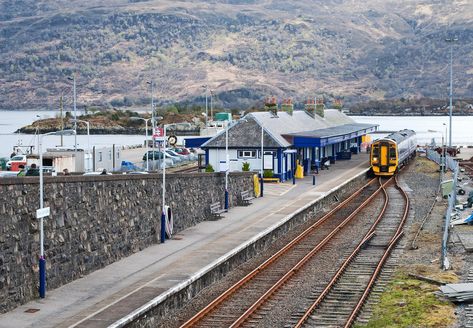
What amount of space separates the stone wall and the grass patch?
796 cm

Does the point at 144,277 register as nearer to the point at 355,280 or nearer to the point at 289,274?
the point at 289,274

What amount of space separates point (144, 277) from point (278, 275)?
479 centimetres

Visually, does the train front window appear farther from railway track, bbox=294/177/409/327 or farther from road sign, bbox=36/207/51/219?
road sign, bbox=36/207/51/219

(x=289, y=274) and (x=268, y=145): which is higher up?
(x=268, y=145)

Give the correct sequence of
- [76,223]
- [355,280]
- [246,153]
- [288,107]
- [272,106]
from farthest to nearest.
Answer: [288,107]
[272,106]
[246,153]
[355,280]
[76,223]

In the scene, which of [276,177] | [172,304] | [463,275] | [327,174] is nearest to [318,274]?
[463,275]

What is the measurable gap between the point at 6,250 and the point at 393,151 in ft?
158

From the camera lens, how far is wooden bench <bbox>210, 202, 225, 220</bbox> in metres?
Answer: 37.8

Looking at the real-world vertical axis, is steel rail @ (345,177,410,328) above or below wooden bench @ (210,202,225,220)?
below

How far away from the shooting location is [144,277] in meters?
24.6

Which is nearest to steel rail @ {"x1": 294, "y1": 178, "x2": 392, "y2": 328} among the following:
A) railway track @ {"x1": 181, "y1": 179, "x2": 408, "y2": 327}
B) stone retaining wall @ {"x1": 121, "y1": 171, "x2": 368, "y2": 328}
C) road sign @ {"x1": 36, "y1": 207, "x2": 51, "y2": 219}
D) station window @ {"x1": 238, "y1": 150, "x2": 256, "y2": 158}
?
railway track @ {"x1": 181, "y1": 179, "x2": 408, "y2": 327}

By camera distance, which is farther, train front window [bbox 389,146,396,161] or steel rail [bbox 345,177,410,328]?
train front window [bbox 389,146,396,161]

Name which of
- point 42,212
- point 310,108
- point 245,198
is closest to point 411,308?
point 42,212

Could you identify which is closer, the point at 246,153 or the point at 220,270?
the point at 220,270
